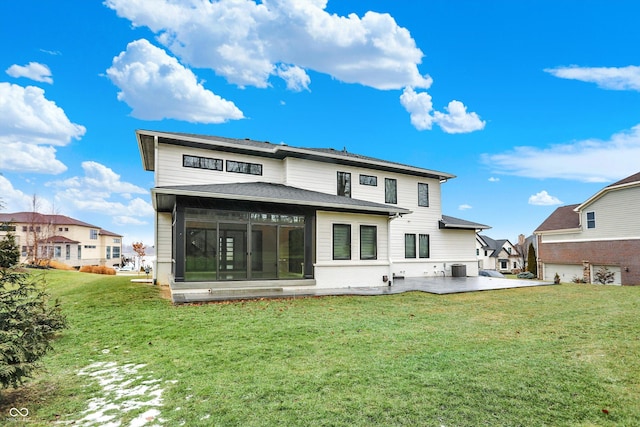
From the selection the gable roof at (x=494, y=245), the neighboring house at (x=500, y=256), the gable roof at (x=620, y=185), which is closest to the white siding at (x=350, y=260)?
the gable roof at (x=620, y=185)

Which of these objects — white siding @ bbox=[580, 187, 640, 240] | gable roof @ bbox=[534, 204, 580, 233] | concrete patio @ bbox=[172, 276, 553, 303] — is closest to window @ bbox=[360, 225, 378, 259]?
concrete patio @ bbox=[172, 276, 553, 303]

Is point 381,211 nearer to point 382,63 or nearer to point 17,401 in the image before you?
point 382,63

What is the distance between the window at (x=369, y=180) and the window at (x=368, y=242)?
13.1 feet

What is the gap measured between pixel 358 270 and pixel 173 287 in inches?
289

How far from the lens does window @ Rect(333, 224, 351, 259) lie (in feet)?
47.0

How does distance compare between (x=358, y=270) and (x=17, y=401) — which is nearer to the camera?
(x=17, y=401)

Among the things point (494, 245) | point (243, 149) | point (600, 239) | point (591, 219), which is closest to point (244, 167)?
point (243, 149)

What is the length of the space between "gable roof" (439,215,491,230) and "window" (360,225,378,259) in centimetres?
736

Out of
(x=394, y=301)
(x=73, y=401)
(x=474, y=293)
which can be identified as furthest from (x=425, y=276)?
(x=73, y=401)

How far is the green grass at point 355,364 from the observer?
360cm

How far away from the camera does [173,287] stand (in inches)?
444

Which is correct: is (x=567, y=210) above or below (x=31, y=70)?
below

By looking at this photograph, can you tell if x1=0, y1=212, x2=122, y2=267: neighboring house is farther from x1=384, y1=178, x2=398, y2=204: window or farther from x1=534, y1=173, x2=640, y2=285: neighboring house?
x1=534, y1=173, x2=640, y2=285: neighboring house

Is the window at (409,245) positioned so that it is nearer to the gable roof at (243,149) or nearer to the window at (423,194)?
the window at (423,194)
